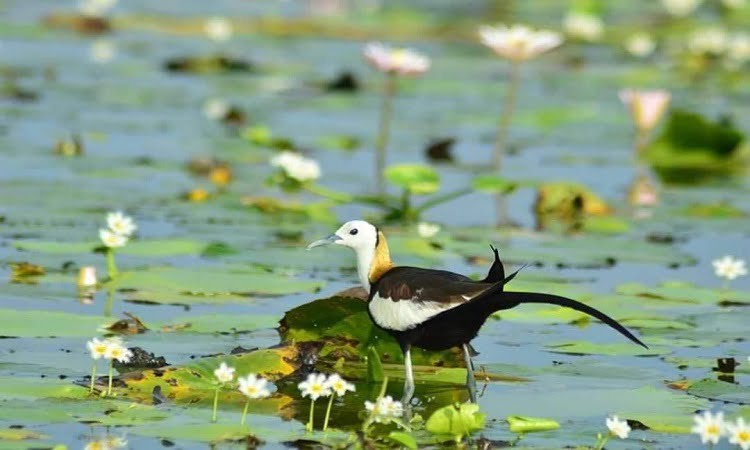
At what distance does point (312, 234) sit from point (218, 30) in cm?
771

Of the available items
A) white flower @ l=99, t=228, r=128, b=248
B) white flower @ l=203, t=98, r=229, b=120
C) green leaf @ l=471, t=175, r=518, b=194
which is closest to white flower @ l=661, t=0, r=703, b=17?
white flower @ l=203, t=98, r=229, b=120

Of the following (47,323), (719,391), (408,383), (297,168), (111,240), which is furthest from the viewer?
(297,168)

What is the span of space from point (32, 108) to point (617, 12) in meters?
10.8

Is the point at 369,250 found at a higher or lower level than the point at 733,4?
lower

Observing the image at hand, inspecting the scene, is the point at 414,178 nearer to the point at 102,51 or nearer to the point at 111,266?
the point at 111,266

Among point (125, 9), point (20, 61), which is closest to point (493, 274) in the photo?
point (20, 61)

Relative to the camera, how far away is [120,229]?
6410 millimetres

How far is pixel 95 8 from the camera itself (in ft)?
55.9

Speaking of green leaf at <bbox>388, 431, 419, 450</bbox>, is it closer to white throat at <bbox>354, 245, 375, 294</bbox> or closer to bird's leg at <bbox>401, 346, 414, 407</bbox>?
bird's leg at <bbox>401, 346, 414, 407</bbox>

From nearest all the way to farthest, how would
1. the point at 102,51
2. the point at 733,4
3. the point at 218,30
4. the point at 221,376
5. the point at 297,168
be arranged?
the point at 221,376 < the point at 297,168 < the point at 102,51 < the point at 218,30 < the point at 733,4

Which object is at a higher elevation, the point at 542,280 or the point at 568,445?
the point at 542,280

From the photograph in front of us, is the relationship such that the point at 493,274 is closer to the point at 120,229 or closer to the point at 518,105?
the point at 120,229

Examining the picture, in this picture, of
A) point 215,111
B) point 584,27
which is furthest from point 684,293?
point 584,27

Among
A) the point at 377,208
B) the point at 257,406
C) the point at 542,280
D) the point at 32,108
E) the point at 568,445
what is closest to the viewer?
the point at 568,445
